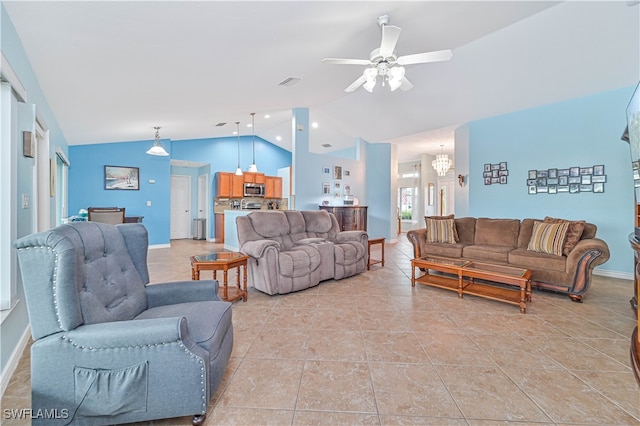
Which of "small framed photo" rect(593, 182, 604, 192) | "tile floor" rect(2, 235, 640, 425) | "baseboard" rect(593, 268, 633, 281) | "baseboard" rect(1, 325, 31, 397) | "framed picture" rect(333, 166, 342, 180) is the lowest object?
"tile floor" rect(2, 235, 640, 425)

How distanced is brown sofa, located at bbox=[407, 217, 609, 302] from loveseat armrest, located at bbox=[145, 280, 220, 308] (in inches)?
131

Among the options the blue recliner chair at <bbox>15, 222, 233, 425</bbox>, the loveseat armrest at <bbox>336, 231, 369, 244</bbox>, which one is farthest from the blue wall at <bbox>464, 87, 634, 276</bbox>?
the blue recliner chair at <bbox>15, 222, 233, 425</bbox>

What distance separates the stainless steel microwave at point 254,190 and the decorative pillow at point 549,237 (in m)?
6.89

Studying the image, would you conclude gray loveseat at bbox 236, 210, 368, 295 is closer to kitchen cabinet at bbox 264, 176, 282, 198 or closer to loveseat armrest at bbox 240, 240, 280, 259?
loveseat armrest at bbox 240, 240, 280, 259

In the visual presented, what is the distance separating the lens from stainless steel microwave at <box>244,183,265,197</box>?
8.43 meters

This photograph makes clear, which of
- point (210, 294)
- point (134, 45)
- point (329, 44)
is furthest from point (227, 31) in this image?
point (210, 294)

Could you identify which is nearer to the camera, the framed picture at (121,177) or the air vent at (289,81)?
the air vent at (289,81)

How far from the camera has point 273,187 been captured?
9117 mm

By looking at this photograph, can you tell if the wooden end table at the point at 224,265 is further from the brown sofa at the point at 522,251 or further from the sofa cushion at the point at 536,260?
the sofa cushion at the point at 536,260

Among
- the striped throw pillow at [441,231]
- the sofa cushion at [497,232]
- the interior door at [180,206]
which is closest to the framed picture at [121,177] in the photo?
the interior door at [180,206]

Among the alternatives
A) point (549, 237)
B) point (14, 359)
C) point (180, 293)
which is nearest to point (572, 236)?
point (549, 237)

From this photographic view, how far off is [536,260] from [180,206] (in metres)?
8.96

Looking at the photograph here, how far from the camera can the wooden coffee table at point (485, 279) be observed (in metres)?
2.84

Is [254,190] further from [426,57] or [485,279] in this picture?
[485,279]
